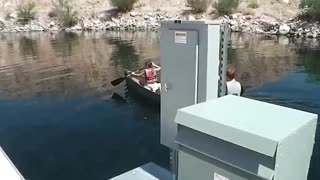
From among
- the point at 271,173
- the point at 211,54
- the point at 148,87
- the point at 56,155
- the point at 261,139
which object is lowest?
the point at 56,155

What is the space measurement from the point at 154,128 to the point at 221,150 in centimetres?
726

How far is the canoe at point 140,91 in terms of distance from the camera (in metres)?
11.1

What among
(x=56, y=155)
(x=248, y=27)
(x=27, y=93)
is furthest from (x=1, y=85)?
(x=248, y=27)

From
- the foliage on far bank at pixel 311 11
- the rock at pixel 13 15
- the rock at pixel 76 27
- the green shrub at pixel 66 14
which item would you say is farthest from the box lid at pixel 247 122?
the rock at pixel 13 15

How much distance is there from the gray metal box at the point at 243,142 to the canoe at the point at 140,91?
781cm

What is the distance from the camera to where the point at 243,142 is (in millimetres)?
2492

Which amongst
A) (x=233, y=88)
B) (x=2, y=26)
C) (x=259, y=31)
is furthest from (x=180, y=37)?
(x=2, y=26)

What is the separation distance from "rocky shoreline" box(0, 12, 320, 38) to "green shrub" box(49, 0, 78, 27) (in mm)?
752

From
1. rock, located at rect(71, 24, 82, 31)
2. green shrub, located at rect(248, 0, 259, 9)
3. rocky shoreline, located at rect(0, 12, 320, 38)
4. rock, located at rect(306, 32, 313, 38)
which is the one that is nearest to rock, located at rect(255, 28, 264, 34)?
rocky shoreline, located at rect(0, 12, 320, 38)

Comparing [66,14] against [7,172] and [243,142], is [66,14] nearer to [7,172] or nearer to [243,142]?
[7,172]

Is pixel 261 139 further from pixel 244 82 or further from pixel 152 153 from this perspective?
pixel 244 82

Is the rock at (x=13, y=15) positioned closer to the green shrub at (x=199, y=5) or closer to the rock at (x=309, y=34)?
the green shrub at (x=199, y=5)

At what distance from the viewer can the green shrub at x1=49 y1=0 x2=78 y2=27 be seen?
45.9 metres

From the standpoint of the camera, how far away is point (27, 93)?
14.1m
